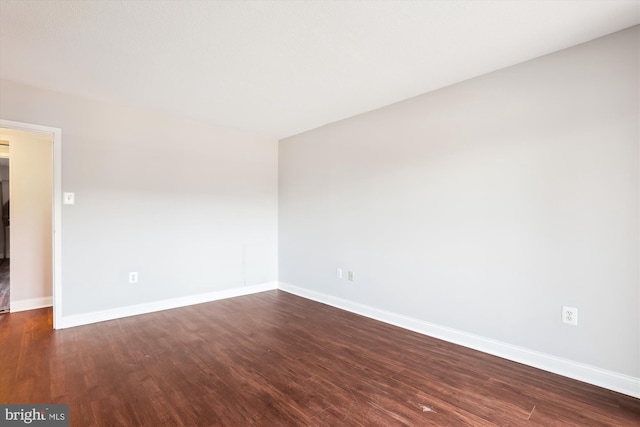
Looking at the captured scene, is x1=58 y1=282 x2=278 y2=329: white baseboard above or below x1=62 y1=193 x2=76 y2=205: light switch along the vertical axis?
below

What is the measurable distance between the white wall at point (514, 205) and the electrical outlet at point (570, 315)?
4 centimetres

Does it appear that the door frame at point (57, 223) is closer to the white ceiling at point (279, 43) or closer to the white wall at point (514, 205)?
the white ceiling at point (279, 43)

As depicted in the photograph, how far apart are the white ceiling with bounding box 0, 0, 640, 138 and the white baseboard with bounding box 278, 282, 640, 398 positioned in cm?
230

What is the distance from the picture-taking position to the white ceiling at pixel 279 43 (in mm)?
1777

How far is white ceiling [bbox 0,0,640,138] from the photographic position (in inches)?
70.0

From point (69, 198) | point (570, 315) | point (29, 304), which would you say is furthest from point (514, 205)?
point (29, 304)

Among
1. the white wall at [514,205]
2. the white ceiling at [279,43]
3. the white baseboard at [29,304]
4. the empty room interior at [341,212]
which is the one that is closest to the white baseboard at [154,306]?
the empty room interior at [341,212]

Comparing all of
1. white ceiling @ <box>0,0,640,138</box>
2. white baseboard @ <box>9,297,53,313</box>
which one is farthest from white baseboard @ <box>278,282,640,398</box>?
white baseboard @ <box>9,297,53,313</box>

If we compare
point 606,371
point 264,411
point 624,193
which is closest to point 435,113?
point 624,193

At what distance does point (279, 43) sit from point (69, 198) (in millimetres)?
2690

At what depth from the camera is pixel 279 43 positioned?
213 centimetres

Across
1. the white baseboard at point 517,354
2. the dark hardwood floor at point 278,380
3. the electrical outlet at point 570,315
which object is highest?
the electrical outlet at point 570,315

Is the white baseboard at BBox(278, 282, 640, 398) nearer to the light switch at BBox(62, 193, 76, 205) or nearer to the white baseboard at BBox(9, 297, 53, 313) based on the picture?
the light switch at BBox(62, 193, 76, 205)

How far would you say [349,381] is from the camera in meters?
2.12
